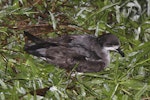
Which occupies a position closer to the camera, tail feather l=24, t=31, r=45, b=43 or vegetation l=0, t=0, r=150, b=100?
vegetation l=0, t=0, r=150, b=100

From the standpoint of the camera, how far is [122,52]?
4590mm

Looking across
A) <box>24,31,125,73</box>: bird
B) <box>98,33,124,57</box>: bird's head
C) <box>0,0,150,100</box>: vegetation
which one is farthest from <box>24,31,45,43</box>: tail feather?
<box>98,33,124,57</box>: bird's head

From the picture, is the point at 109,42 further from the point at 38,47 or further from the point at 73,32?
the point at 38,47

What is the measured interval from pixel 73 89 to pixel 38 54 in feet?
1.54

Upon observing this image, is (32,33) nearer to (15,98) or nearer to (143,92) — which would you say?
(15,98)

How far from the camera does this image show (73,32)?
488 centimetres

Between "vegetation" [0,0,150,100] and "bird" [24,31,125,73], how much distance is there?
0.31 ft

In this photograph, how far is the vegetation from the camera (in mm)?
4074

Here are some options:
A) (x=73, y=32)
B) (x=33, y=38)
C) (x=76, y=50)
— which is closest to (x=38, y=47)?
(x=33, y=38)

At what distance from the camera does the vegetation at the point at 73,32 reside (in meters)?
4.07

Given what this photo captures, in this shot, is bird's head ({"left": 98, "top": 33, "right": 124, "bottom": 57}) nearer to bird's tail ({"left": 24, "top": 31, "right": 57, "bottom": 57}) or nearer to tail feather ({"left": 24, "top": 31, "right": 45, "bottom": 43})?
bird's tail ({"left": 24, "top": 31, "right": 57, "bottom": 57})

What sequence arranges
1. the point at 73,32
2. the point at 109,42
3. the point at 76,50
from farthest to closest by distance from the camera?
the point at 73,32 < the point at 109,42 < the point at 76,50

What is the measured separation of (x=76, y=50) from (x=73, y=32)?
0.61 meters

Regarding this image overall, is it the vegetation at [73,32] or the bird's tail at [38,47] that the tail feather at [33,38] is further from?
the vegetation at [73,32]
